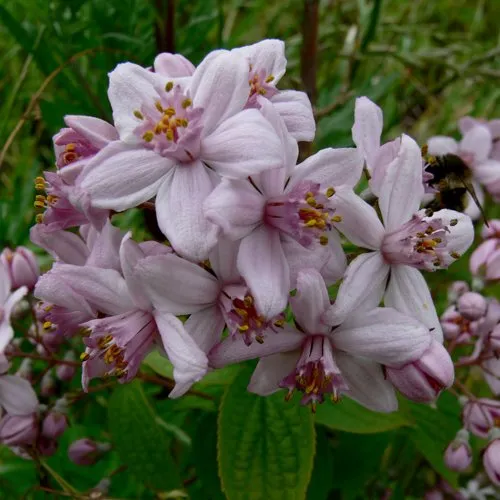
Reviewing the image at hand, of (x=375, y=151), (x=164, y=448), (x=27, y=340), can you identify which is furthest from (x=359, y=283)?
(x=27, y=340)

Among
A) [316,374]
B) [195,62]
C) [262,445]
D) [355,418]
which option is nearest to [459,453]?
[355,418]

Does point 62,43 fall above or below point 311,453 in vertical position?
above

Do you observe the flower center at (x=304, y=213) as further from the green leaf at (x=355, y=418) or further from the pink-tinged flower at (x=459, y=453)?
the pink-tinged flower at (x=459, y=453)

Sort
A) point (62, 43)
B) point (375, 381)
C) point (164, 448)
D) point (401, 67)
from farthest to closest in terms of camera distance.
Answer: point (401, 67) < point (62, 43) < point (164, 448) < point (375, 381)

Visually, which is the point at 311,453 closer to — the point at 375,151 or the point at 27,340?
the point at 375,151

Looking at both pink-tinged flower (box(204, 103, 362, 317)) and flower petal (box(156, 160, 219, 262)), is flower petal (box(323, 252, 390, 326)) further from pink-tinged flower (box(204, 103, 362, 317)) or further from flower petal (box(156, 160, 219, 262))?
flower petal (box(156, 160, 219, 262))

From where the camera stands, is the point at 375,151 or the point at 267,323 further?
the point at 375,151

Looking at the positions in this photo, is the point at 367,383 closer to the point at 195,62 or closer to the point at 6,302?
the point at 6,302

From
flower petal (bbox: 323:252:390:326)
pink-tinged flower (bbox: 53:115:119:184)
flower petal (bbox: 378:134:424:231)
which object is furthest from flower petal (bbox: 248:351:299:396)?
pink-tinged flower (bbox: 53:115:119:184)
